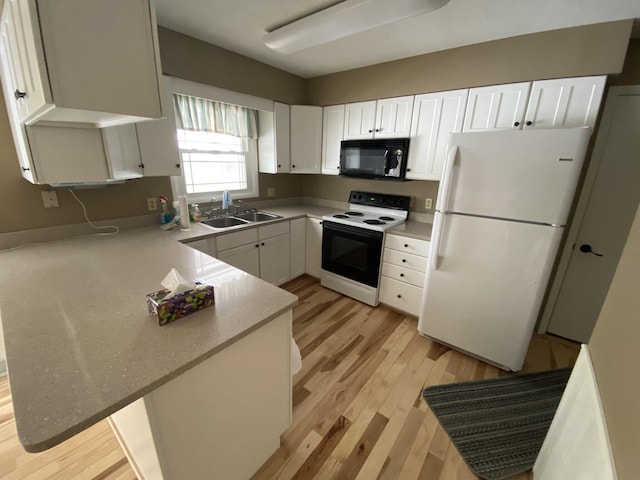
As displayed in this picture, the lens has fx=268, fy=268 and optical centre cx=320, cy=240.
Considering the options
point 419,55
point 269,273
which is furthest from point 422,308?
point 419,55

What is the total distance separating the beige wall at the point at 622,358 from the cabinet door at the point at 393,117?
1984 mm

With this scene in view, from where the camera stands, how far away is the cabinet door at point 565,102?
6.01 ft

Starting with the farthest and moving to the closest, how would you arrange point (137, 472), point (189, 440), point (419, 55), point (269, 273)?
point (269, 273), point (419, 55), point (137, 472), point (189, 440)

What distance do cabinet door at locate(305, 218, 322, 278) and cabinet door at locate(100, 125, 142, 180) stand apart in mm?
1732

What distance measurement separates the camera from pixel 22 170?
1677mm

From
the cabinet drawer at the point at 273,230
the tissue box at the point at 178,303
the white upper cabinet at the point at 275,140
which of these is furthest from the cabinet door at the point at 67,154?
the white upper cabinet at the point at 275,140

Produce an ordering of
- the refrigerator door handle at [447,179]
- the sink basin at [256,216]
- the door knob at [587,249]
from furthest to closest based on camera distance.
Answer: the sink basin at [256,216] < the door knob at [587,249] < the refrigerator door handle at [447,179]

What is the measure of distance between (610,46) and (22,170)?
387cm

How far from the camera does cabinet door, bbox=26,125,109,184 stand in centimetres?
147

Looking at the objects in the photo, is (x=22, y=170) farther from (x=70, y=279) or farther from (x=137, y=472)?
(x=137, y=472)

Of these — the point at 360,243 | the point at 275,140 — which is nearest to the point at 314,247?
the point at 360,243

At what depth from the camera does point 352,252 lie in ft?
9.26

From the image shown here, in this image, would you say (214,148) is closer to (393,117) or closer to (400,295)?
(393,117)

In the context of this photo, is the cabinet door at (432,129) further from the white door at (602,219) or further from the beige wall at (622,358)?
the beige wall at (622,358)
